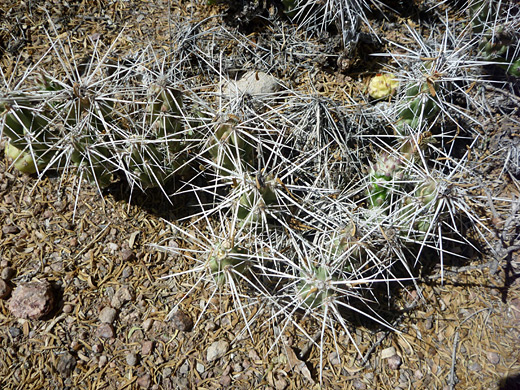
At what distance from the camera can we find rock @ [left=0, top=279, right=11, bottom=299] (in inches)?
80.7

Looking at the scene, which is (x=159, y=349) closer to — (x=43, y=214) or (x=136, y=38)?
(x=43, y=214)

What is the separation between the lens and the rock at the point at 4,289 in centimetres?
205

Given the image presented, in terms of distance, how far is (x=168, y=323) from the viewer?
206 centimetres

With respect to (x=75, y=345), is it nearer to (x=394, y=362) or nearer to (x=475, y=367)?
(x=394, y=362)

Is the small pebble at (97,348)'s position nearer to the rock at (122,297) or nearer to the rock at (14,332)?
the rock at (122,297)

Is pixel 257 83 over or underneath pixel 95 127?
underneath

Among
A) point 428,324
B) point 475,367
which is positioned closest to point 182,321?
point 428,324

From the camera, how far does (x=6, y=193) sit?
2.33 metres

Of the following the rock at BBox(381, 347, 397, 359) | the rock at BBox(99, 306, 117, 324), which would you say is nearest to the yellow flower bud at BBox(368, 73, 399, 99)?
the rock at BBox(381, 347, 397, 359)

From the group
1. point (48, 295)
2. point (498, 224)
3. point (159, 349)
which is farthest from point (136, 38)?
point (498, 224)

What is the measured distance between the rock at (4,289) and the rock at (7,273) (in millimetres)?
25

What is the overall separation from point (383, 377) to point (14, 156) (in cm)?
229

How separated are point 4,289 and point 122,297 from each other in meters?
0.59

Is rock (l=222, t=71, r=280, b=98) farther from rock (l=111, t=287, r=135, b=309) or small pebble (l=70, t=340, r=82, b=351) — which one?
small pebble (l=70, t=340, r=82, b=351)
